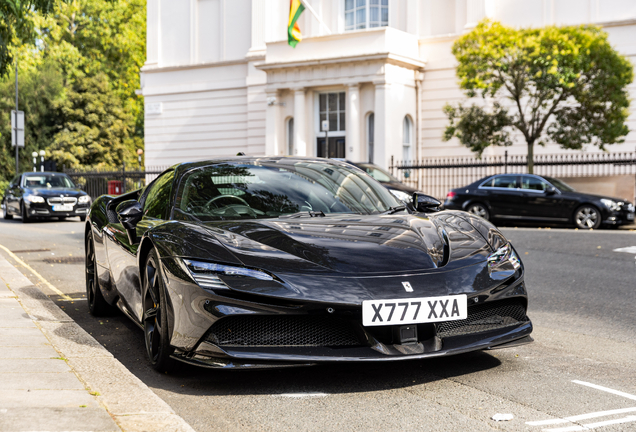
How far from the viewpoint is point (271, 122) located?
107ft

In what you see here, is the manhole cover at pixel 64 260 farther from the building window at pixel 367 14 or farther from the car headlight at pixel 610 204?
the building window at pixel 367 14

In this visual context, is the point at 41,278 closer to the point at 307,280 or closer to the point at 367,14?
the point at 307,280

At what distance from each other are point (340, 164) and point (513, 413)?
2.68m

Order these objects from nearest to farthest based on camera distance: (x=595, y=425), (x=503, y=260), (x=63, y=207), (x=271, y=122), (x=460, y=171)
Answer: (x=595, y=425) < (x=503, y=260) < (x=63, y=207) < (x=460, y=171) < (x=271, y=122)

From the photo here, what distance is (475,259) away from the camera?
433 centimetres

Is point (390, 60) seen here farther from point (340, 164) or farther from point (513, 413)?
point (513, 413)

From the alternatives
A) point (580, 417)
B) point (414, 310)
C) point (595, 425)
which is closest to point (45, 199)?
point (414, 310)

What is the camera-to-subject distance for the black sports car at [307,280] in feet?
12.7

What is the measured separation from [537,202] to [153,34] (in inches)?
1008

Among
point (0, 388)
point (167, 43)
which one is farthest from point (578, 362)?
point (167, 43)

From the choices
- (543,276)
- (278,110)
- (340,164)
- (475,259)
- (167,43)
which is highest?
(167,43)

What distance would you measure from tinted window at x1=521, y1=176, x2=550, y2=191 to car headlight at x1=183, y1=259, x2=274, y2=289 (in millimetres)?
16161

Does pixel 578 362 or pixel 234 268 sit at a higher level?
pixel 234 268

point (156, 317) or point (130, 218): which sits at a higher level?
point (130, 218)
